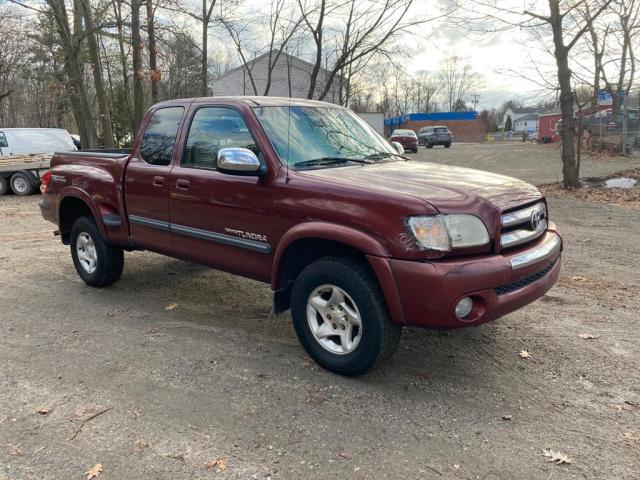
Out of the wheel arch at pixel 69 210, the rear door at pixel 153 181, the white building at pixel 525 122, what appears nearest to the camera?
the rear door at pixel 153 181

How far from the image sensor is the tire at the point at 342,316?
337cm

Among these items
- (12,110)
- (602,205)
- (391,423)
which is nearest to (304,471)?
(391,423)

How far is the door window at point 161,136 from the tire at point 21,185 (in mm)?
11577

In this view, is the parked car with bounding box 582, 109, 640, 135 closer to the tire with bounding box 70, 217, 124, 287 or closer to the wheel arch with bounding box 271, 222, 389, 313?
the tire with bounding box 70, 217, 124, 287

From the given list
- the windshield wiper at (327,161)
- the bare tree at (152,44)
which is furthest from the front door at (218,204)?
the bare tree at (152,44)

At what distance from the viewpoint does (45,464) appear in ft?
9.26

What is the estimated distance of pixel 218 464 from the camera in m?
2.79

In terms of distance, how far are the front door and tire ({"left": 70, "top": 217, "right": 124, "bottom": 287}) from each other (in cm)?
131

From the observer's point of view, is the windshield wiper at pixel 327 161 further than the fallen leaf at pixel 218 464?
Yes

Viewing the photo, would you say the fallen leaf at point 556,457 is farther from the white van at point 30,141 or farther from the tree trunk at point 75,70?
the tree trunk at point 75,70

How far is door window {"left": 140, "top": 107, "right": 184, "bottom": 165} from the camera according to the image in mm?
4855

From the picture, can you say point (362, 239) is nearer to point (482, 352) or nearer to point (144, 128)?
point (482, 352)

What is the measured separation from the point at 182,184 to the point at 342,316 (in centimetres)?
191

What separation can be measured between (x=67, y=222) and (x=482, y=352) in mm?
4782
